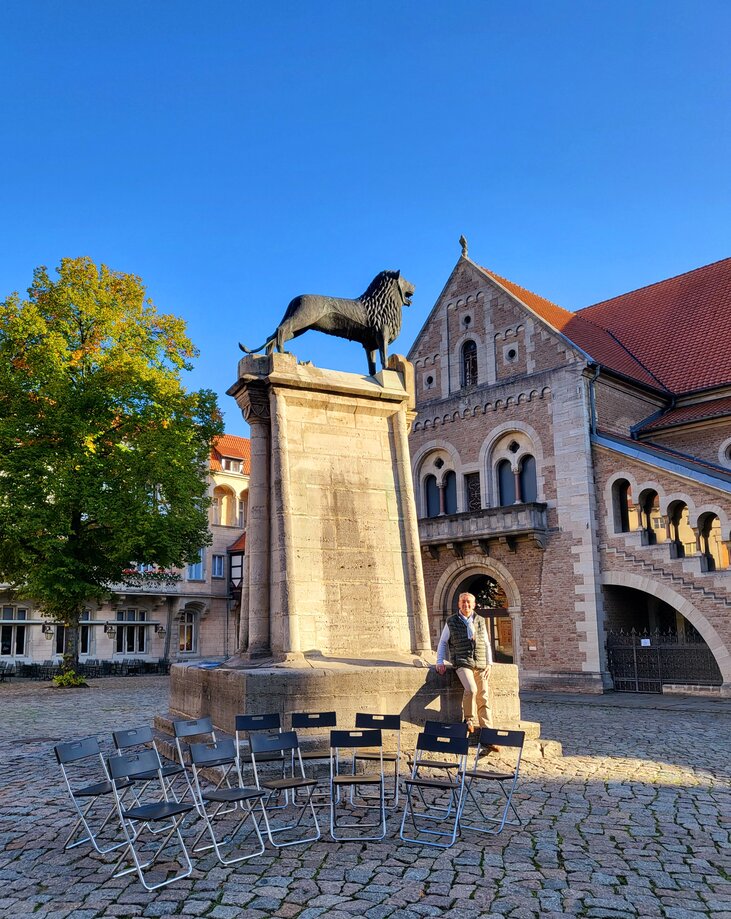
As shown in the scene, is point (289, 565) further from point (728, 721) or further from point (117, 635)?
point (117, 635)

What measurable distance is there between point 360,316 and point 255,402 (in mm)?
1893

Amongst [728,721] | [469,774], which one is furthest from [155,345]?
[469,774]

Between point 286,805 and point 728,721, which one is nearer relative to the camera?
point 286,805

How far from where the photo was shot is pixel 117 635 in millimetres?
37812

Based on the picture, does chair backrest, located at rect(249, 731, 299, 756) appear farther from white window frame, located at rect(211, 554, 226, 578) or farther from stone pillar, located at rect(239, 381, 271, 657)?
white window frame, located at rect(211, 554, 226, 578)

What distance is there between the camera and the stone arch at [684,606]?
62.9ft

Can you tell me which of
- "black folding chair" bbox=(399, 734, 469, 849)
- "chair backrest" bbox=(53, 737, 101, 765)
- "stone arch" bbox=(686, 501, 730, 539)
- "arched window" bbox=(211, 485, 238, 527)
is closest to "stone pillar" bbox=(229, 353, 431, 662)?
"black folding chair" bbox=(399, 734, 469, 849)

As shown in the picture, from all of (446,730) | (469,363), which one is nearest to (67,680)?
(469,363)

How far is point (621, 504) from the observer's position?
22391 millimetres

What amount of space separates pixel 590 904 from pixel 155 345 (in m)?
A: 21.9

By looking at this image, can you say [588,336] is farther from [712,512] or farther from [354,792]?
[354,792]

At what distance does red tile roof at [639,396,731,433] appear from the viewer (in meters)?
23.2

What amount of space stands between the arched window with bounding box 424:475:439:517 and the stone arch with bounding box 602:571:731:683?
22.9 feet

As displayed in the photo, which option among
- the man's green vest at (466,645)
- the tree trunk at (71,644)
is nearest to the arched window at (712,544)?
the man's green vest at (466,645)
